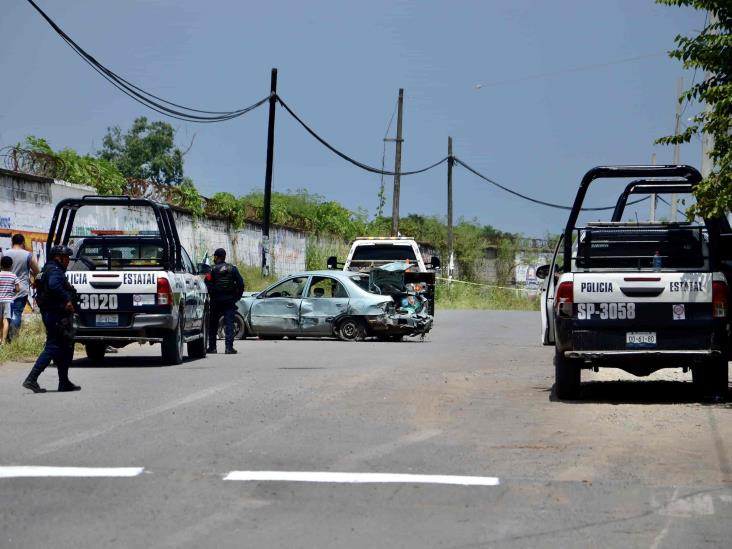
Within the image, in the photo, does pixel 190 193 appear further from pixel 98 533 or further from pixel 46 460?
pixel 98 533

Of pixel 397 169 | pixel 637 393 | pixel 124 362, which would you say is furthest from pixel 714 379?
pixel 397 169

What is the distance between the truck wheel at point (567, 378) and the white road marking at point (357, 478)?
17.6ft

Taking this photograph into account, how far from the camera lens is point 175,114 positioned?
3725 centimetres

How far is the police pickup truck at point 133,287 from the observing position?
19.1 metres

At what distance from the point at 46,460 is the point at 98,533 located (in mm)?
2612

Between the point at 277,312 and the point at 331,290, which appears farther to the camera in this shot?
the point at 331,290

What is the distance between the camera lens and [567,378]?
1445 centimetres

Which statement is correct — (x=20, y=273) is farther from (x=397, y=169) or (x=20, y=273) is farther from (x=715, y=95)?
(x=397, y=169)

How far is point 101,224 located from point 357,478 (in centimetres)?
2310

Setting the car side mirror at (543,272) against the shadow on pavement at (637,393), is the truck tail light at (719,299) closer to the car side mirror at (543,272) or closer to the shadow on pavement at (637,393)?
the shadow on pavement at (637,393)

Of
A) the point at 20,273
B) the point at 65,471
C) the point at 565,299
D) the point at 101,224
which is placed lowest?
the point at 65,471

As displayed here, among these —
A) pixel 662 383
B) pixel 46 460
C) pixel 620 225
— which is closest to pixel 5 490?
pixel 46 460

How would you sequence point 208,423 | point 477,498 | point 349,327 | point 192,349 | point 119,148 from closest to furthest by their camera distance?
point 477,498, point 208,423, point 192,349, point 349,327, point 119,148

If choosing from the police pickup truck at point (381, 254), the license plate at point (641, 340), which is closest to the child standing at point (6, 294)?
the police pickup truck at point (381, 254)
